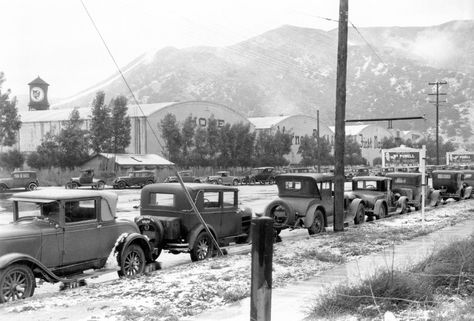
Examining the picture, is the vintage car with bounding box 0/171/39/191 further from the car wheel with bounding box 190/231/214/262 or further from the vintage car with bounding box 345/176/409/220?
the car wheel with bounding box 190/231/214/262

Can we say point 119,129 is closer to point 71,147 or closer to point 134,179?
point 71,147

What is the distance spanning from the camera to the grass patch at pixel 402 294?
6000 millimetres

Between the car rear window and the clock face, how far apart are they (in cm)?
8379

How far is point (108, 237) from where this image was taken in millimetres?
9344

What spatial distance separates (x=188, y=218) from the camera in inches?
437

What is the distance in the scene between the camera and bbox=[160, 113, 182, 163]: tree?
202ft

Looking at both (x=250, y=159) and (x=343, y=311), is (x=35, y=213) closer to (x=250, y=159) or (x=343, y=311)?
(x=343, y=311)

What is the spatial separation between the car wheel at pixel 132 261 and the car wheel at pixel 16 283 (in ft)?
5.71

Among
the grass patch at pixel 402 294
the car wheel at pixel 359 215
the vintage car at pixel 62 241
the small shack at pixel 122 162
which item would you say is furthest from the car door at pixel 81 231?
the small shack at pixel 122 162

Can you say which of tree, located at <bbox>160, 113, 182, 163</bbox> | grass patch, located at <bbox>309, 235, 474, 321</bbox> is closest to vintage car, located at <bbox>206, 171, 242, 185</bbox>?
tree, located at <bbox>160, 113, 182, 163</bbox>

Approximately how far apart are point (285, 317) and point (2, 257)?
4018 mm

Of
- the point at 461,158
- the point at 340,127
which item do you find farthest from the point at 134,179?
the point at 340,127

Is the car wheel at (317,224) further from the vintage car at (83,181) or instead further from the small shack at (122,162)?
the small shack at (122,162)

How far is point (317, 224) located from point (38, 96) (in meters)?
82.7
